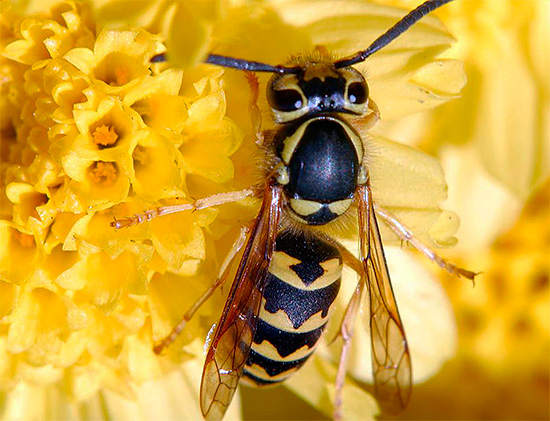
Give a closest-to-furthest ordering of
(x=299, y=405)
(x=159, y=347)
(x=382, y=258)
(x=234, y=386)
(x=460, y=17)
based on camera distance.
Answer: (x=234, y=386) < (x=382, y=258) < (x=159, y=347) < (x=460, y=17) < (x=299, y=405)

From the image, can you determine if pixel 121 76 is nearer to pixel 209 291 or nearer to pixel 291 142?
pixel 291 142

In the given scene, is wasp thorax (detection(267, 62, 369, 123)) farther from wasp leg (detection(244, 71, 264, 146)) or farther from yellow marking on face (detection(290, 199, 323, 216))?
yellow marking on face (detection(290, 199, 323, 216))

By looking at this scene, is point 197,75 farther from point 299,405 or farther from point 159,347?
point 299,405

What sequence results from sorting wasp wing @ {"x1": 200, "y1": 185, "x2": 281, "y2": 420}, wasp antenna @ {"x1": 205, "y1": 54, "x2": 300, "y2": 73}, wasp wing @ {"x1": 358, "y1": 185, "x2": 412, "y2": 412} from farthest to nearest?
wasp wing @ {"x1": 358, "y1": 185, "x2": 412, "y2": 412}
wasp wing @ {"x1": 200, "y1": 185, "x2": 281, "y2": 420}
wasp antenna @ {"x1": 205, "y1": 54, "x2": 300, "y2": 73}

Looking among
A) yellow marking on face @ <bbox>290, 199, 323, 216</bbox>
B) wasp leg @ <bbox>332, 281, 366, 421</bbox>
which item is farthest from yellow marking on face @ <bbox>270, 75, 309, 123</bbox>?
wasp leg @ <bbox>332, 281, 366, 421</bbox>

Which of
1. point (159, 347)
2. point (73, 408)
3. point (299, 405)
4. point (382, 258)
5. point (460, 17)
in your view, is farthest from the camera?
point (299, 405)

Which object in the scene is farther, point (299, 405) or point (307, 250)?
point (299, 405)

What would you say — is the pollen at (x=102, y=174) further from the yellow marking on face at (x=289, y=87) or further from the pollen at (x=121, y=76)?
the yellow marking on face at (x=289, y=87)

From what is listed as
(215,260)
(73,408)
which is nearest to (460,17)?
(215,260)
